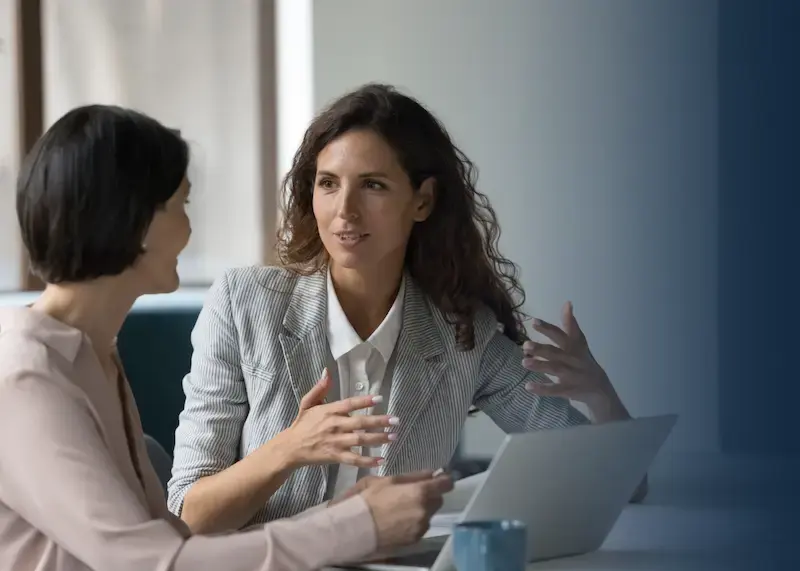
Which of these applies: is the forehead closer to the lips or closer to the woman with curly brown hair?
the woman with curly brown hair

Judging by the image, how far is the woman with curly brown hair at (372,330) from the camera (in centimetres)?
165

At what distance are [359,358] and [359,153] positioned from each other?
0.31 m

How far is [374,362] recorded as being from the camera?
1.74 metres

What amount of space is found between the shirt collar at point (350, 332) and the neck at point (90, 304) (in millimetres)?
649

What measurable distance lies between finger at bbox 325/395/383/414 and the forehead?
0.50 metres

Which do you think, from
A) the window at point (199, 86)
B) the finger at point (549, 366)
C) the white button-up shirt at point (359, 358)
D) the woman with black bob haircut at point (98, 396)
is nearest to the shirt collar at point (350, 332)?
the white button-up shirt at point (359, 358)

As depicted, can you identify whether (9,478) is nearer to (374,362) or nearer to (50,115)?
(374,362)

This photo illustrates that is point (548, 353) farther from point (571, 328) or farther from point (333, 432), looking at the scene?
point (333, 432)

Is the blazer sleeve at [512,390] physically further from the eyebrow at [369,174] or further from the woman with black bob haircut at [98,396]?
the woman with black bob haircut at [98,396]

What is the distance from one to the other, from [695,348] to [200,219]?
2064mm

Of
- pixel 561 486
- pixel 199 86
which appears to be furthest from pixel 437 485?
pixel 199 86

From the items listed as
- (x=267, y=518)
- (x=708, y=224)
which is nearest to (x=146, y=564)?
(x=267, y=518)

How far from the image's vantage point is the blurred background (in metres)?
1.32

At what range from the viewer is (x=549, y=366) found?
5.44ft
